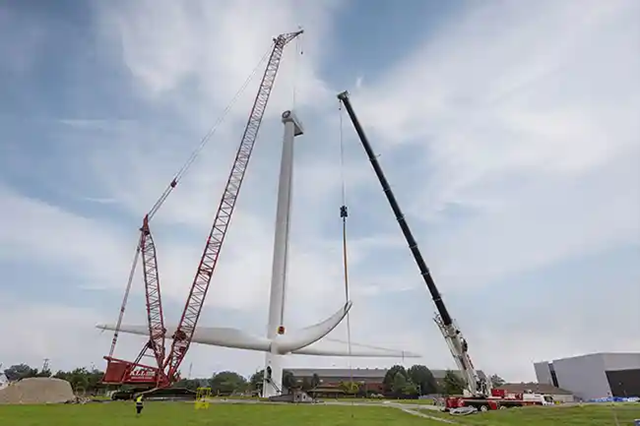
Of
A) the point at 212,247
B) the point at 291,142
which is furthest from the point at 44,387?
the point at 291,142

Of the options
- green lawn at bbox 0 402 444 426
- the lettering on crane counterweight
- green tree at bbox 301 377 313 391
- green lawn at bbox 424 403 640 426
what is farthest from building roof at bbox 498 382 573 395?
green lawn at bbox 0 402 444 426

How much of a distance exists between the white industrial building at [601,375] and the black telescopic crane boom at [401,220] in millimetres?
90298

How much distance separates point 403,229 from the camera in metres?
44.4

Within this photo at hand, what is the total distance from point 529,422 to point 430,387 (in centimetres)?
12098

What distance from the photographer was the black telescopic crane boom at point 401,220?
136ft

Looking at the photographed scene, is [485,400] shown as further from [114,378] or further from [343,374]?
[343,374]

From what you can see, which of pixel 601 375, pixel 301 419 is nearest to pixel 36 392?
pixel 301 419

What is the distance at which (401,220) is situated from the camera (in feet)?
147

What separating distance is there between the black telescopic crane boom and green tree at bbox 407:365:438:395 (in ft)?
346

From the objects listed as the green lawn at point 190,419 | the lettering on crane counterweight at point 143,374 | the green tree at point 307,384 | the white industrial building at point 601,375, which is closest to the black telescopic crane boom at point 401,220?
the green lawn at point 190,419

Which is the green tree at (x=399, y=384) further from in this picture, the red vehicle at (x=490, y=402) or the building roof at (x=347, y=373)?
the red vehicle at (x=490, y=402)

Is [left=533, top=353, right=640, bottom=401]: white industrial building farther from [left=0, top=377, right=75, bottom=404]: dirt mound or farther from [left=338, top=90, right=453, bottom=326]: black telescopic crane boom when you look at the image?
[left=0, top=377, right=75, bottom=404]: dirt mound

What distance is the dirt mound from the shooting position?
5494cm

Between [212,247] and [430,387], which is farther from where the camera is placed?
[430,387]
